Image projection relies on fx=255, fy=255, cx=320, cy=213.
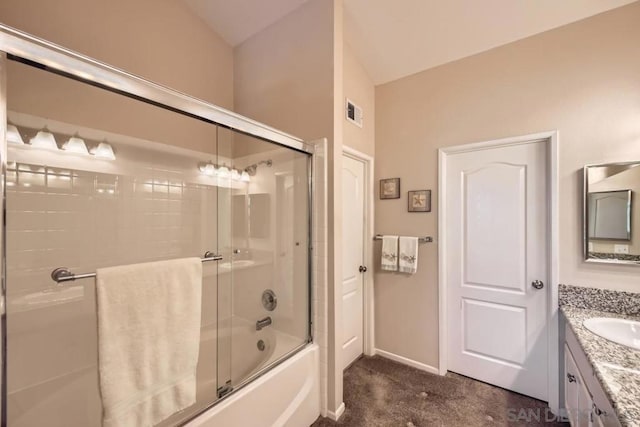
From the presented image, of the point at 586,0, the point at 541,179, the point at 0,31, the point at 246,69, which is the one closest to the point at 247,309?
the point at 0,31

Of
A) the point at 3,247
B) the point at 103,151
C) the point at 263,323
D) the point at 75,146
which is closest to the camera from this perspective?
the point at 3,247

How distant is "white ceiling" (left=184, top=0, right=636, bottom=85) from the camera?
5.81ft

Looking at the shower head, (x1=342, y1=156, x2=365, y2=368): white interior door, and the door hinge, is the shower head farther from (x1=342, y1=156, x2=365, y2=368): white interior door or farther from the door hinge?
the door hinge

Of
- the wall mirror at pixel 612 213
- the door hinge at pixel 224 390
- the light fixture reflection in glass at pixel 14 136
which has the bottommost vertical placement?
the door hinge at pixel 224 390

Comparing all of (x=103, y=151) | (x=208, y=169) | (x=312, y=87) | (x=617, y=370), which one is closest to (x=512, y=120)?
(x=312, y=87)

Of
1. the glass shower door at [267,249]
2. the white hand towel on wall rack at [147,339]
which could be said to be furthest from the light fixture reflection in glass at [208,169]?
the white hand towel on wall rack at [147,339]

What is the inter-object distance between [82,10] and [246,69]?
3.66 feet

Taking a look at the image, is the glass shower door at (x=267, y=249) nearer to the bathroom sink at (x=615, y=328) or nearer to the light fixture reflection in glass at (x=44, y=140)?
the light fixture reflection in glass at (x=44, y=140)

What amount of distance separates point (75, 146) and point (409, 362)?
3.11 meters

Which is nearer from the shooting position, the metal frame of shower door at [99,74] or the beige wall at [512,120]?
the metal frame of shower door at [99,74]

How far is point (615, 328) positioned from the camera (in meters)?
1.51

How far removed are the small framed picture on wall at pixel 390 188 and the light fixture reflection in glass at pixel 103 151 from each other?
7.23ft

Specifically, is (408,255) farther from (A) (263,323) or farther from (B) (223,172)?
(B) (223,172)

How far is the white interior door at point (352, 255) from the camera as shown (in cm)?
239
